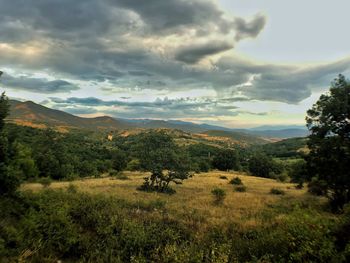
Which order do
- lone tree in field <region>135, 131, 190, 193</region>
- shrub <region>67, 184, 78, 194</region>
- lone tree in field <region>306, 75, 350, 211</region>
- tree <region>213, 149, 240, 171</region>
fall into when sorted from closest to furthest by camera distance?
lone tree in field <region>306, 75, 350, 211</region>, shrub <region>67, 184, 78, 194</region>, lone tree in field <region>135, 131, 190, 193</region>, tree <region>213, 149, 240, 171</region>

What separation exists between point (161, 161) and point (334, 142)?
20.9 meters

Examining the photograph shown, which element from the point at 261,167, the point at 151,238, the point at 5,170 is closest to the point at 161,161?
the point at 5,170

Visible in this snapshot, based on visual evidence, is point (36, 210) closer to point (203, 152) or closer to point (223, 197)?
point (223, 197)

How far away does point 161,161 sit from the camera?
3712cm

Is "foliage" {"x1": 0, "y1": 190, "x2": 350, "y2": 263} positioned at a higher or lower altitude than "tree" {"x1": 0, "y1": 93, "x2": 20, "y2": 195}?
lower

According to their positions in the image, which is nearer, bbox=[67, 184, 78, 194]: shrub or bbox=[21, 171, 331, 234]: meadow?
bbox=[21, 171, 331, 234]: meadow

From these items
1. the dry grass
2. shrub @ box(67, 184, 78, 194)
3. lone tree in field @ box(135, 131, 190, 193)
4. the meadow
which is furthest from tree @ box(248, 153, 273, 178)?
shrub @ box(67, 184, 78, 194)

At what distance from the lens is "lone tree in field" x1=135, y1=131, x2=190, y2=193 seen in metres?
36.4

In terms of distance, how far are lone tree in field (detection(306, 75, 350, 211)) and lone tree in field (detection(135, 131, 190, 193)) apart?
1668 centimetres

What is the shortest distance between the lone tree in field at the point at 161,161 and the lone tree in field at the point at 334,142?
54.7ft

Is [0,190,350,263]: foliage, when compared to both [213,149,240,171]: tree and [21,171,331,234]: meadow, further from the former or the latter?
[213,149,240,171]: tree

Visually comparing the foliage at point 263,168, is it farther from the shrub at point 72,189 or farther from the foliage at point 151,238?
the foliage at point 151,238

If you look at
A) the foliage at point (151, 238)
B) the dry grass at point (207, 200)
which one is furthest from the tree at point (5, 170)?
the dry grass at point (207, 200)

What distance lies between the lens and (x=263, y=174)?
250 ft
